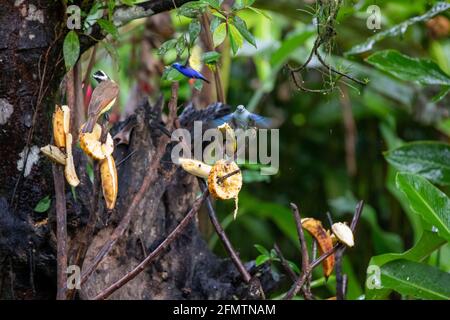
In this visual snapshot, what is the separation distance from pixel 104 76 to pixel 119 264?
361mm

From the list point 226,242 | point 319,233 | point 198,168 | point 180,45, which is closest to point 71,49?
point 180,45

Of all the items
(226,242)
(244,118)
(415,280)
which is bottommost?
(415,280)

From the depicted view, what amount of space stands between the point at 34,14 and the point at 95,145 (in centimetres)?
31

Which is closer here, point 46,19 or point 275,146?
point 46,19

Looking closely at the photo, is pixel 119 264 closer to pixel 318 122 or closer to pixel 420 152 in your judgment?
pixel 420 152

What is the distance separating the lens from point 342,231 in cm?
122

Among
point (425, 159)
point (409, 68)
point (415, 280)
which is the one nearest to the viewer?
point (415, 280)

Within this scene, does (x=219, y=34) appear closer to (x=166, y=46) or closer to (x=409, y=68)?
(x=166, y=46)

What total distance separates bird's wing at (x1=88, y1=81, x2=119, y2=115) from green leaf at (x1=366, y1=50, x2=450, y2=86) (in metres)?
0.74

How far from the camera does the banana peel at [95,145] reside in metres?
1.09

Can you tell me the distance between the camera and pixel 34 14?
49.8 inches

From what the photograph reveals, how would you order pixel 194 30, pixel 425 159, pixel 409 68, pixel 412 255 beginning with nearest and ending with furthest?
pixel 194 30 → pixel 412 255 → pixel 409 68 → pixel 425 159

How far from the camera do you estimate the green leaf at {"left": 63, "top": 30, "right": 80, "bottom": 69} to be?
120 cm
